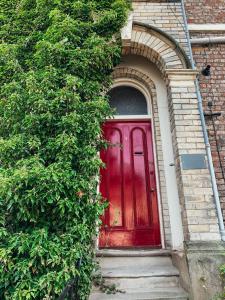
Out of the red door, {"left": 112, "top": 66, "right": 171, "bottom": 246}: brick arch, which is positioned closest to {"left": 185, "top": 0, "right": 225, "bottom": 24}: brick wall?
{"left": 112, "top": 66, "right": 171, "bottom": 246}: brick arch

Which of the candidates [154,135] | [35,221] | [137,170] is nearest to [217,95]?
[154,135]

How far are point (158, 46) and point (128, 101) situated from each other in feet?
3.82

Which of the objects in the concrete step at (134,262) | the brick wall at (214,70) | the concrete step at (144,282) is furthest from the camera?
the brick wall at (214,70)

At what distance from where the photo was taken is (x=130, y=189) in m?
4.84

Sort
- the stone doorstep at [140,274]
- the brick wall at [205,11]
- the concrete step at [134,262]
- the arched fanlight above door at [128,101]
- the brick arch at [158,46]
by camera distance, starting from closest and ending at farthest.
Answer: the stone doorstep at [140,274] < the concrete step at [134,262] < the brick arch at [158,46] < the arched fanlight above door at [128,101] < the brick wall at [205,11]

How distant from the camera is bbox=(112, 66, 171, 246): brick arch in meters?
4.52

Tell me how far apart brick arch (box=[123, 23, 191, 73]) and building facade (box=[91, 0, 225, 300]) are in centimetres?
2

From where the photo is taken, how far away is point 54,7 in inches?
177

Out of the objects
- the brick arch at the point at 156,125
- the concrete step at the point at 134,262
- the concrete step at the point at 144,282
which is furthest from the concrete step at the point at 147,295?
the brick arch at the point at 156,125

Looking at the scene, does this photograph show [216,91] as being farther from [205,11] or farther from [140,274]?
[140,274]

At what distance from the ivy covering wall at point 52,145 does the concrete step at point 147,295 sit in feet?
1.70

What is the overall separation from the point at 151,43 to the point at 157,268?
363 cm

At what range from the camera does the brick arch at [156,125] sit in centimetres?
452

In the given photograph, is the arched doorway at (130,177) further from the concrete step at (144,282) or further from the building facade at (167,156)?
the concrete step at (144,282)
